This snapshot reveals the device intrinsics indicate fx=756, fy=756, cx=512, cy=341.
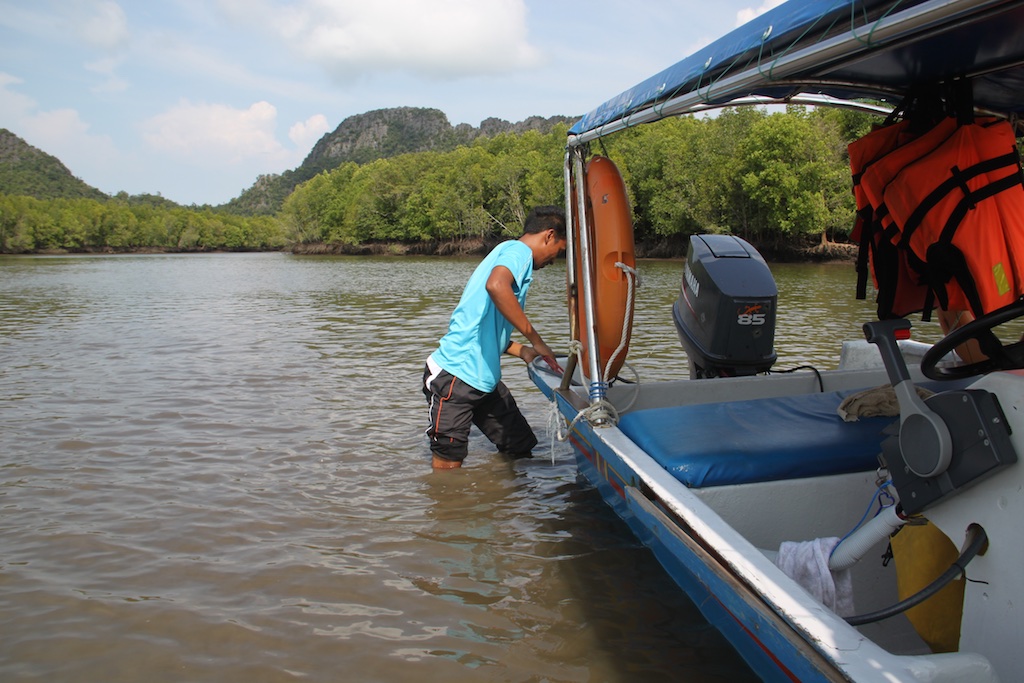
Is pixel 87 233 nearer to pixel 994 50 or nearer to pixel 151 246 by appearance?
pixel 151 246

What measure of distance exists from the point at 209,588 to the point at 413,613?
1.05 metres

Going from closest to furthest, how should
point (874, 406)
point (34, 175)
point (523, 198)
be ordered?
point (874, 406), point (523, 198), point (34, 175)

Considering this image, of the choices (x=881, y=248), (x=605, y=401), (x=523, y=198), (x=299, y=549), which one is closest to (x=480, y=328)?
(x=605, y=401)

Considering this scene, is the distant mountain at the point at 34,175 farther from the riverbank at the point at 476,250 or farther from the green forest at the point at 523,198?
the riverbank at the point at 476,250

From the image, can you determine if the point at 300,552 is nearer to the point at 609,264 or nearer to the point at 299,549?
the point at 299,549

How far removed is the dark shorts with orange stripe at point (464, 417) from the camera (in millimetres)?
4570

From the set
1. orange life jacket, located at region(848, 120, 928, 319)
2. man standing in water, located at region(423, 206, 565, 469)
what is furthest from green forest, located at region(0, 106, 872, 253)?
Answer: orange life jacket, located at region(848, 120, 928, 319)

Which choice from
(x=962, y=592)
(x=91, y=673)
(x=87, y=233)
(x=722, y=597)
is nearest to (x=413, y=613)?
(x=91, y=673)

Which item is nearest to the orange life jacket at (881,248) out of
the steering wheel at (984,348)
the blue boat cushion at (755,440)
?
the blue boat cushion at (755,440)

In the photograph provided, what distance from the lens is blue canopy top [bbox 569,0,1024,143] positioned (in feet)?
6.79

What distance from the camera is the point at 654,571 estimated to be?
3.79m

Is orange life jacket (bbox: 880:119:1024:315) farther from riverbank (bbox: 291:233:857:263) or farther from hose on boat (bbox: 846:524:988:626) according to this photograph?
riverbank (bbox: 291:233:857:263)

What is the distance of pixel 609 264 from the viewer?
13.3 ft

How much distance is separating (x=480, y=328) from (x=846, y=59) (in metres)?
2.37
